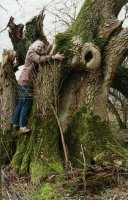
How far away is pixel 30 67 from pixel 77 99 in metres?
1.14

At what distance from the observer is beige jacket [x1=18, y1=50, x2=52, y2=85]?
27.3ft

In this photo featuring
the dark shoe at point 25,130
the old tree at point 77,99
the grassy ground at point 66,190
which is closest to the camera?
the grassy ground at point 66,190

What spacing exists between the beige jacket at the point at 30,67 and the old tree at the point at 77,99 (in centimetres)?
16

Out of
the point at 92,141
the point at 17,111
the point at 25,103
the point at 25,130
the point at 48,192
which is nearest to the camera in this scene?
the point at 48,192

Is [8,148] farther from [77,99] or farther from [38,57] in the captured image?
[38,57]

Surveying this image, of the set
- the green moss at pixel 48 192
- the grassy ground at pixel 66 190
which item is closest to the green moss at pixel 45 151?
the grassy ground at pixel 66 190

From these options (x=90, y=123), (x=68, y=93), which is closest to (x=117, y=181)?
(x=90, y=123)

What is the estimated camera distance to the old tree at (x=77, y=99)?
8078mm

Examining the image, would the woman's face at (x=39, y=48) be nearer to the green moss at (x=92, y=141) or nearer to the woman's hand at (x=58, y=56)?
the woman's hand at (x=58, y=56)

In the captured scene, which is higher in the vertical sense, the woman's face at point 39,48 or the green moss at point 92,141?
the woman's face at point 39,48

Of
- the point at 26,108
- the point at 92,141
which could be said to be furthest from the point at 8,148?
the point at 92,141

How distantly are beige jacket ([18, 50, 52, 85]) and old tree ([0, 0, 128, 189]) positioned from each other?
160 millimetres

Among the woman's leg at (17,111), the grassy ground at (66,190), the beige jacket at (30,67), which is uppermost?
the beige jacket at (30,67)

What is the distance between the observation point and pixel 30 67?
28.1ft
